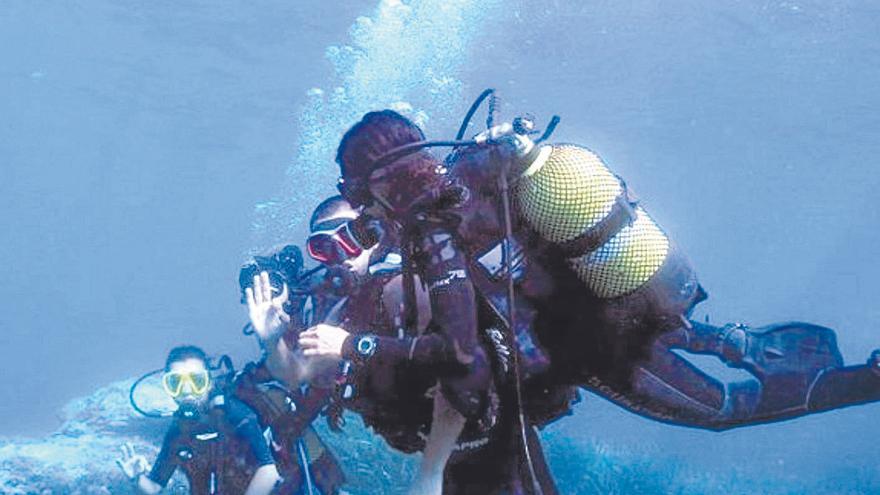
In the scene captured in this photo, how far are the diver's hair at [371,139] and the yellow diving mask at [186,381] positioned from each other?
337 cm

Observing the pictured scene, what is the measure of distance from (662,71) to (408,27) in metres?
11.4

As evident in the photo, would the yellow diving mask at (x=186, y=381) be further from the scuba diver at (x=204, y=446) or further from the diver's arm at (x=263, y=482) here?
the diver's arm at (x=263, y=482)

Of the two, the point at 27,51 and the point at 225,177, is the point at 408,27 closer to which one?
the point at 27,51

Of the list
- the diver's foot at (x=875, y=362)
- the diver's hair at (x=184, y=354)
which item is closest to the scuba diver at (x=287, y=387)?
the diver's hair at (x=184, y=354)

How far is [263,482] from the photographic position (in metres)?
5.27

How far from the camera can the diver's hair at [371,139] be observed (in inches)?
119

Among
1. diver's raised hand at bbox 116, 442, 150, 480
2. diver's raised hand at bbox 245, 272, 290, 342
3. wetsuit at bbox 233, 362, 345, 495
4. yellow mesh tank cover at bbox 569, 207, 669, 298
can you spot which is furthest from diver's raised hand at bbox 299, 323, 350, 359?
diver's raised hand at bbox 116, 442, 150, 480

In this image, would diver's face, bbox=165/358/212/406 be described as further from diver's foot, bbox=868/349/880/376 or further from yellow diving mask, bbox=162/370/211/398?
diver's foot, bbox=868/349/880/376

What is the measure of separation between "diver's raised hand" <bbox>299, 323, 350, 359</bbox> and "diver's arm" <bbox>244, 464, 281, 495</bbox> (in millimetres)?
2646

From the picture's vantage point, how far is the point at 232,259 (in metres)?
146

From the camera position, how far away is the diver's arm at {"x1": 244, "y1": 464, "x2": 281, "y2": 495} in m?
5.25

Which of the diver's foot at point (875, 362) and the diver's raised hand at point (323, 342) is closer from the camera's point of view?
the diver's raised hand at point (323, 342)

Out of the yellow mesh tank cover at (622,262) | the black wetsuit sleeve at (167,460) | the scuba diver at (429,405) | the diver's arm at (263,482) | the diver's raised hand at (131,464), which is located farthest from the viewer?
the black wetsuit sleeve at (167,460)

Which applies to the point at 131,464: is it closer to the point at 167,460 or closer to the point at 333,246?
the point at 167,460
